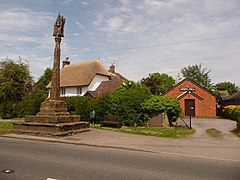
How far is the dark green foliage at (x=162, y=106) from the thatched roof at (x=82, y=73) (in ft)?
76.7

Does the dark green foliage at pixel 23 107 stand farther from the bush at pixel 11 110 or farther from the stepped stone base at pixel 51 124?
the stepped stone base at pixel 51 124

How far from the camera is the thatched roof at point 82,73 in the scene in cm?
4301

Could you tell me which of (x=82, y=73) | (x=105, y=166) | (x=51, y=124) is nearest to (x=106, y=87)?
(x=82, y=73)

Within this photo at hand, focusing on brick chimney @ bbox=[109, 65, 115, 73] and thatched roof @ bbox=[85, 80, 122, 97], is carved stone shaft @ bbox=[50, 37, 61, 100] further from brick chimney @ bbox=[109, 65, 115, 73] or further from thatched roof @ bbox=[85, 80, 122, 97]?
brick chimney @ bbox=[109, 65, 115, 73]

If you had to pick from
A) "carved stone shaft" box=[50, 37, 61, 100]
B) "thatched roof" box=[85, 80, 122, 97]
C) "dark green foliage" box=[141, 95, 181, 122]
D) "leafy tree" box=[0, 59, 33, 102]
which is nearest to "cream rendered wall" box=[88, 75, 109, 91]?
"thatched roof" box=[85, 80, 122, 97]

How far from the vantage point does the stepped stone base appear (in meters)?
13.4

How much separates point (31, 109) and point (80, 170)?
2224 centimetres

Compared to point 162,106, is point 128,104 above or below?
above

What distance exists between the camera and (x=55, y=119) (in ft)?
46.4

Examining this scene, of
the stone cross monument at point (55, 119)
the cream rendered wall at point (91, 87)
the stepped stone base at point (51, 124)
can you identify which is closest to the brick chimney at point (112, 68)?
Answer: the cream rendered wall at point (91, 87)

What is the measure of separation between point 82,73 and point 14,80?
12.1 metres

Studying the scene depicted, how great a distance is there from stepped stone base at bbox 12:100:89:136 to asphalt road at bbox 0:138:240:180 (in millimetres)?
4422

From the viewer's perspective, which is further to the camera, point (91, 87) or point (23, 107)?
point (91, 87)

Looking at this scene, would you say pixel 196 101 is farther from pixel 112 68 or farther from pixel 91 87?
pixel 112 68
